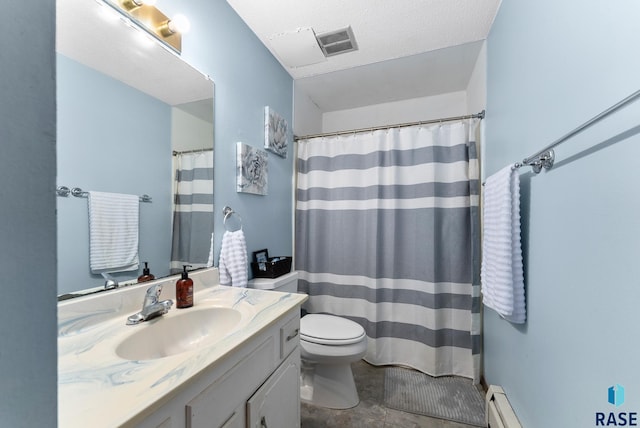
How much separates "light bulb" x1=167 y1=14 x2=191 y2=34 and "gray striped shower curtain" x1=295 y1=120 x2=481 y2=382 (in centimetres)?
120

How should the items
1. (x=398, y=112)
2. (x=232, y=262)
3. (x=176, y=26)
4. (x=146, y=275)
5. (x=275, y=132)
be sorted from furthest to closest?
(x=398, y=112)
(x=275, y=132)
(x=232, y=262)
(x=176, y=26)
(x=146, y=275)

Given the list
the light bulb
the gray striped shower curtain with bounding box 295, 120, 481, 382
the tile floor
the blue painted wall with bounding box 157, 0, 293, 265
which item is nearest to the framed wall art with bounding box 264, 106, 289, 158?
the blue painted wall with bounding box 157, 0, 293, 265

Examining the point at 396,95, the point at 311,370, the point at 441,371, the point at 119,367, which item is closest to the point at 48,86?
the point at 119,367

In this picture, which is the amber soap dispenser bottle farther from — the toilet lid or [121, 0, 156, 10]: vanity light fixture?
[121, 0, 156, 10]: vanity light fixture

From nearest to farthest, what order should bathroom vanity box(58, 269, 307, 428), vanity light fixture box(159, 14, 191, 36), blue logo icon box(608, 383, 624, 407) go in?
bathroom vanity box(58, 269, 307, 428) → blue logo icon box(608, 383, 624, 407) → vanity light fixture box(159, 14, 191, 36)

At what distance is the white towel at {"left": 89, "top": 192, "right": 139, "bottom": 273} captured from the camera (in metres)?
0.86

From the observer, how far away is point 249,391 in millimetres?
790

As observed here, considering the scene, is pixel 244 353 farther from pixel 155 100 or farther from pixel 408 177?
pixel 408 177

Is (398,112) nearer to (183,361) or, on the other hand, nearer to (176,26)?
(176,26)

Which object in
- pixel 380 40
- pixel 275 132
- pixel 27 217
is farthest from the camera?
pixel 275 132

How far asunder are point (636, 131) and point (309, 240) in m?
1.87

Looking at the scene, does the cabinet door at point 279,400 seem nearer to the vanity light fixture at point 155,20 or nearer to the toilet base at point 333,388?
the toilet base at point 333,388

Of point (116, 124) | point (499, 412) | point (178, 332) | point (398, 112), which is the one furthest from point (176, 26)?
point (499, 412)

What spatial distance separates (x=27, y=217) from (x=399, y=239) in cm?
192
